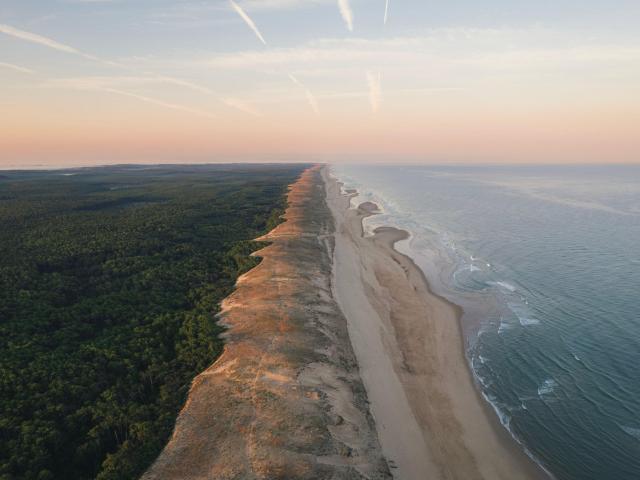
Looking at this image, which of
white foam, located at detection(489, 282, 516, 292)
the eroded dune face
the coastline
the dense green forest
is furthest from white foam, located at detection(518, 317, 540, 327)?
the dense green forest

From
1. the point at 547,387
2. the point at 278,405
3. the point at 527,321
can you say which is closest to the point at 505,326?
the point at 527,321

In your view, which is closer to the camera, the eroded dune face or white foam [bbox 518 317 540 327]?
the eroded dune face

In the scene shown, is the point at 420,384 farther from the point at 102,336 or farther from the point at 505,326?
the point at 102,336

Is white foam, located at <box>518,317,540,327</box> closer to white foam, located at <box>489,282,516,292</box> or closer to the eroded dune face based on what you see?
white foam, located at <box>489,282,516,292</box>

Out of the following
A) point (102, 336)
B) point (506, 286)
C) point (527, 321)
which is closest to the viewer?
point (102, 336)

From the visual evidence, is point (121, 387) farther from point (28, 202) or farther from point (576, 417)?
point (28, 202)

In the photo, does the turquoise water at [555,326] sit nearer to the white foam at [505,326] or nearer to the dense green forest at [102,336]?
the white foam at [505,326]

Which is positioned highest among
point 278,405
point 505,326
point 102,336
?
point 102,336
